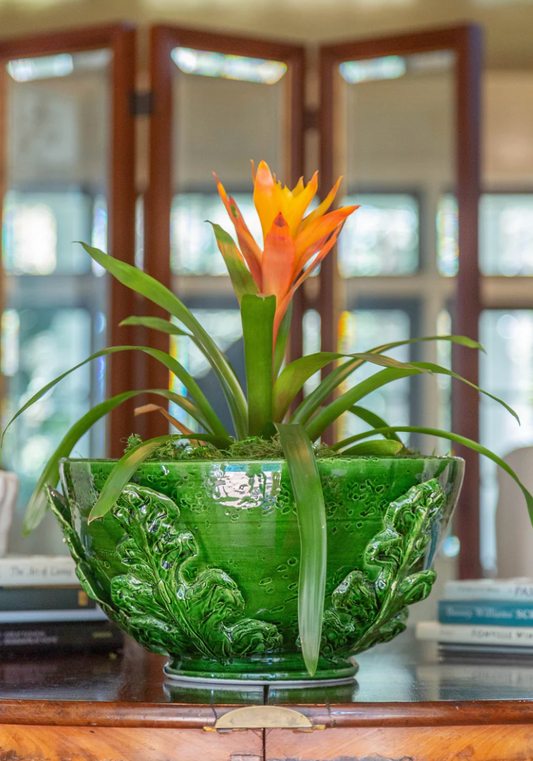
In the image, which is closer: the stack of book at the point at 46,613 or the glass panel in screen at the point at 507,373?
the stack of book at the point at 46,613

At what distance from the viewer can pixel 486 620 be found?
89 centimetres

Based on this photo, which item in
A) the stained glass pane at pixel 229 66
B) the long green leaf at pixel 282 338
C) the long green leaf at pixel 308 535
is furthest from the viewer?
the stained glass pane at pixel 229 66

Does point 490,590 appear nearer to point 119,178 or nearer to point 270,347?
point 270,347

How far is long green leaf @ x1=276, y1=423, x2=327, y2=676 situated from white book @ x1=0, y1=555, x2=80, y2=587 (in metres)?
0.37

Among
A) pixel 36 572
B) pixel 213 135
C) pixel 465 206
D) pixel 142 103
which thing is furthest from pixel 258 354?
pixel 213 135

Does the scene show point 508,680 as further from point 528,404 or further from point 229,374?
point 528,404

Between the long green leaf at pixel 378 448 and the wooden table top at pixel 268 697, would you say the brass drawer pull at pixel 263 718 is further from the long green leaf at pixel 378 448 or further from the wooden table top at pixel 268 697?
the long green leaf at pixel 378 448

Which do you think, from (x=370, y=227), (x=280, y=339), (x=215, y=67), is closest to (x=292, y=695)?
(x=280, y=339)

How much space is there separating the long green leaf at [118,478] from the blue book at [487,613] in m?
0.43

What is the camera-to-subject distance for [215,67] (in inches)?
100

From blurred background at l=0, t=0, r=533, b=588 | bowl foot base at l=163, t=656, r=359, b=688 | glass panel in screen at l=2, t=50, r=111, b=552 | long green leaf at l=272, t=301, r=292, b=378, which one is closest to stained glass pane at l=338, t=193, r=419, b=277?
blurred background at l=0, t=0, r=533, b=588

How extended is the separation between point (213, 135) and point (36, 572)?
2254mm

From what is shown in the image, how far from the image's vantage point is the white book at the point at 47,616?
33.4 inches

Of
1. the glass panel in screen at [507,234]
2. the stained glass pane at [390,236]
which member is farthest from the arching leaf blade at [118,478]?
the glass panel in screen at [507,234]
